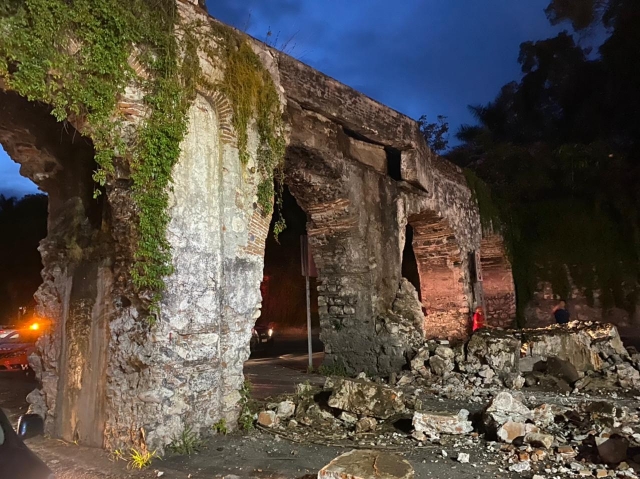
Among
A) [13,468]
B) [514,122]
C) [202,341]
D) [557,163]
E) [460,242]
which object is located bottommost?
[13,468]

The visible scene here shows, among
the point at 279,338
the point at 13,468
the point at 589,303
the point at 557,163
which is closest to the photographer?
the point at 13,468

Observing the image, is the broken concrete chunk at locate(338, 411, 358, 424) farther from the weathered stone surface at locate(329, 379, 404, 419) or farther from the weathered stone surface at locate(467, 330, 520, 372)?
the weathered stone surface at locate(467, 330, 520, 372)

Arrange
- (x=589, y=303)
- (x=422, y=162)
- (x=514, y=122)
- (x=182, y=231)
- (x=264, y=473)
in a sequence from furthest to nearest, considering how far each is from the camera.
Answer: (x=514, y=122), (x=589, y=303), (x=422, y=162), (x=182, y=231), (x=264, y=473)

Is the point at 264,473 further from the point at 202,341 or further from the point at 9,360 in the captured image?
the point at 9,360

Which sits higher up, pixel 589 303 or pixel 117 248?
pixel 117 248

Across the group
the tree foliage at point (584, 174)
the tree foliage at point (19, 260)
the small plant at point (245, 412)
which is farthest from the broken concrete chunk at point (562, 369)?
the tree foliage at point (19, 260)

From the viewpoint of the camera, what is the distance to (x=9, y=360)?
34.7 ft

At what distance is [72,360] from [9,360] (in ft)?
22.5

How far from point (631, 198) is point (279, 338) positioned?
40.1 ft

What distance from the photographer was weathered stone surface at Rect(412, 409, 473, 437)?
5.01 m

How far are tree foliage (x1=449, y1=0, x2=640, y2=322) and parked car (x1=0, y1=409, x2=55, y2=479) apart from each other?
14.0 metres

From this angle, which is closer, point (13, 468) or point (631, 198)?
point (13, 468)

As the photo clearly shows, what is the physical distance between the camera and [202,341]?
4.95 m

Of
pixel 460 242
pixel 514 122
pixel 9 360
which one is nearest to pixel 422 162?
pixel 460 242
